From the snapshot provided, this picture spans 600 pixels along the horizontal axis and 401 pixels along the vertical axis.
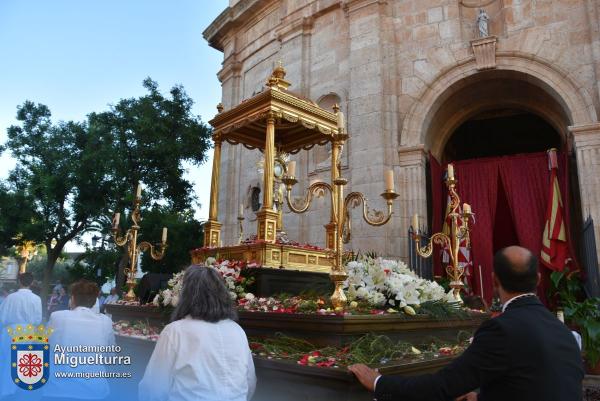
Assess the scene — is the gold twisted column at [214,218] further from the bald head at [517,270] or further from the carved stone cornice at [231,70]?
the carved stone cornice at [231,70]

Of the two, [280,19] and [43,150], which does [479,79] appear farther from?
[43,150]

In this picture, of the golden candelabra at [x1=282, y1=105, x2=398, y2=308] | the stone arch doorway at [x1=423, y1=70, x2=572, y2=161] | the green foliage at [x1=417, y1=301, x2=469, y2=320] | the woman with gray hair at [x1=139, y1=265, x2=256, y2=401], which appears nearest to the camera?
the woman with gray hair at [x1=139, y1=265, x2=256, y2=401]

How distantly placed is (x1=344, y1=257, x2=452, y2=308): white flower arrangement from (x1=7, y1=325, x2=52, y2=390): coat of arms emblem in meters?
2.66

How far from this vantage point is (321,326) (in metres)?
3.94

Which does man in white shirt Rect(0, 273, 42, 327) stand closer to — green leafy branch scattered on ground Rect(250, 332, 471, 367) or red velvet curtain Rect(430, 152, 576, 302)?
green leafy branch scattered on ground Rect(250, 332, 471, 367)

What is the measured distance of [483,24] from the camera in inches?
414

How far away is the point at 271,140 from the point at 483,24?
21.4 ft

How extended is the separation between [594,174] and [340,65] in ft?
20.8

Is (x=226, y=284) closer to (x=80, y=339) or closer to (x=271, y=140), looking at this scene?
(x=80, y=339)

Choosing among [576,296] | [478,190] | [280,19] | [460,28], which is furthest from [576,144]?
[280,19]

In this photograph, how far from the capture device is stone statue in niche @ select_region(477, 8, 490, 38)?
34.3 ft

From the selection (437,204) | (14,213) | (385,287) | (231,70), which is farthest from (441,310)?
(14,213)

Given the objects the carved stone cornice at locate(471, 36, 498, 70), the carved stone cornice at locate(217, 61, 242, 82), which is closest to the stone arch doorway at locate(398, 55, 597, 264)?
the carved stone cornice at locate(471, 36, 498, 70)

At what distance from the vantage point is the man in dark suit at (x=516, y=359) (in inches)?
85.0
